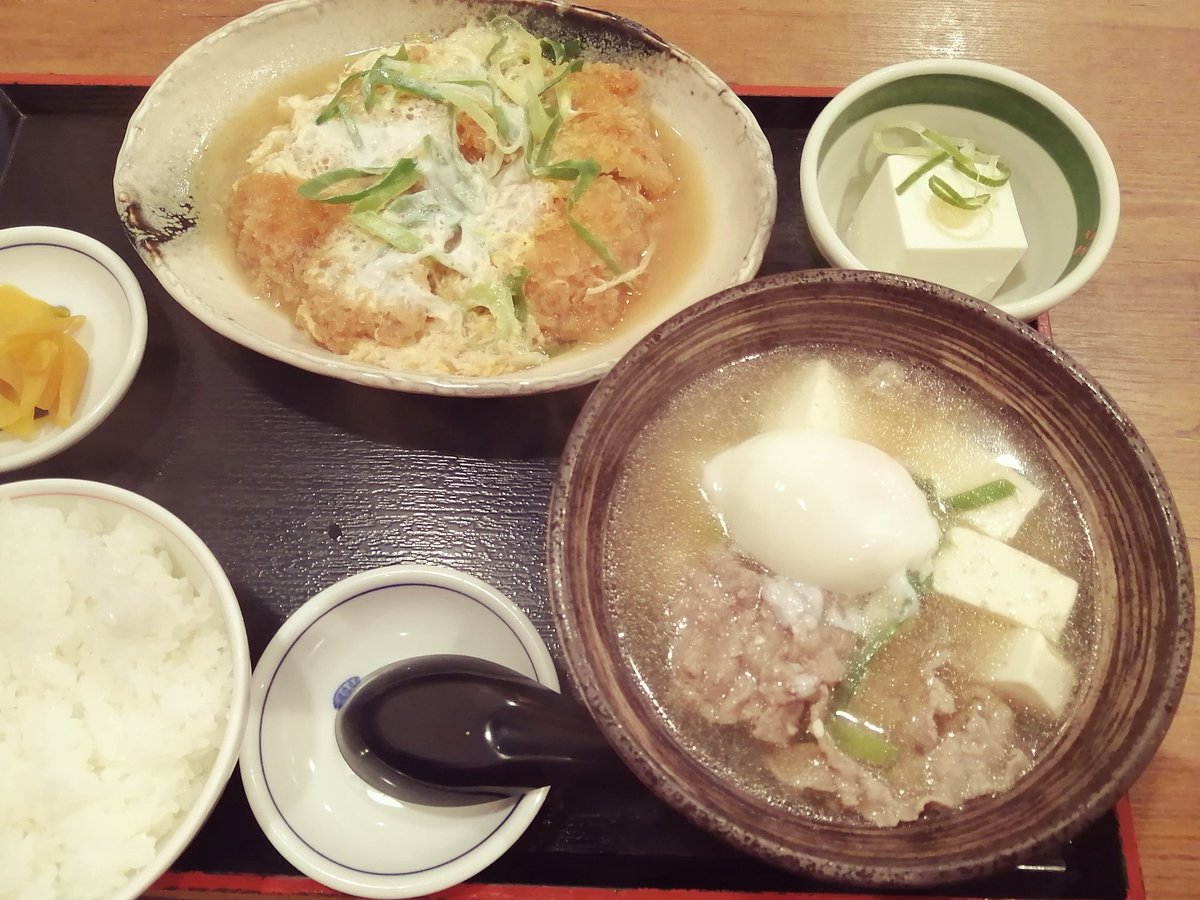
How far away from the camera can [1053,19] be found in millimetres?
2332

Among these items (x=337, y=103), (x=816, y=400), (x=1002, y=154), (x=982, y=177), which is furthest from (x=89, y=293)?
(x=1002, y=154)

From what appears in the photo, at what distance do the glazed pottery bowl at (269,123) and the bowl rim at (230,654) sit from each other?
0.41 m

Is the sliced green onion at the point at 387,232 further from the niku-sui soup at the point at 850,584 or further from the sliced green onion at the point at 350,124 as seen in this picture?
the niku-sui soup at the point at 850,584

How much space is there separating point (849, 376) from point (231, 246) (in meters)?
1.49

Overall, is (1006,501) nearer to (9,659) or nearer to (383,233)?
(383,233)

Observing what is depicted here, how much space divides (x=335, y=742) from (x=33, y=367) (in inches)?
38.8

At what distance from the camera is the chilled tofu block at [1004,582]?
123cm

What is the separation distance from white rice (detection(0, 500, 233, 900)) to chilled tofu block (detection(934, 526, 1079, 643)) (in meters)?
1.21

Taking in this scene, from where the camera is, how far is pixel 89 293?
1.88m

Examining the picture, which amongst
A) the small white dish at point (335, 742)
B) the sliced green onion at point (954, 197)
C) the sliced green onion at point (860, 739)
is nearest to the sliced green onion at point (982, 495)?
the sliced green onion at point (860, 739)

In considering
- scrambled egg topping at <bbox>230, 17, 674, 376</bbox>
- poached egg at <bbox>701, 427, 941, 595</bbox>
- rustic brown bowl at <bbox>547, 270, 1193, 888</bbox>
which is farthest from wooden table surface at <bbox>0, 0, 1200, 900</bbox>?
poached egg at <bbox>701, 427, 941, 595</bbox>

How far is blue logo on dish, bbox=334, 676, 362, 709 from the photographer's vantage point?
1.49 metres

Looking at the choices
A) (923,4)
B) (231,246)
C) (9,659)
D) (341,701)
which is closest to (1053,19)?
(923,4)

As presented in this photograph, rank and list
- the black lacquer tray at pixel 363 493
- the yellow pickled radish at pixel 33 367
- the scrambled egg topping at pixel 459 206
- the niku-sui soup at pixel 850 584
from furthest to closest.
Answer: the scrambled egg topping at pixel 459 206 < the yellow pickled radish at pixel 33 367 < the black lacquer tray at pixel 363 493 < the niku-sui soup at pixel 850 584
